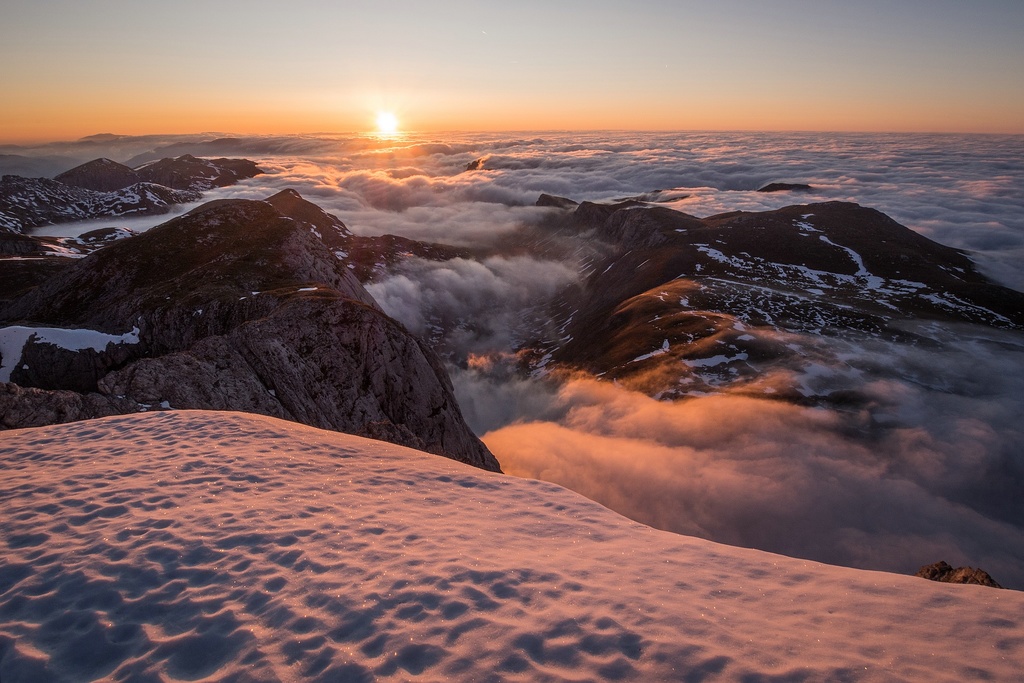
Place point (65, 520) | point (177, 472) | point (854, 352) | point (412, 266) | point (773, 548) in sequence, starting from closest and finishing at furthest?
point (65, 520)
point (177, 472)
point (773, 548)
point (854, 352)
point (412, 266)

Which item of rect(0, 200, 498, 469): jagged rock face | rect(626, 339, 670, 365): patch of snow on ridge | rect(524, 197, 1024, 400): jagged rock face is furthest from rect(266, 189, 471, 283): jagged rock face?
rect(626, 339, 670, 365): patch of snow on ridge

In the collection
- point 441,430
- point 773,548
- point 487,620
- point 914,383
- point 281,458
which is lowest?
point 773,548

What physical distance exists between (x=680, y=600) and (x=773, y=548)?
53807 mm

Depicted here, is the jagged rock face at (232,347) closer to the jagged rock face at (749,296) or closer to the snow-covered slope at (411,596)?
the snow-covered slope at (411,596)

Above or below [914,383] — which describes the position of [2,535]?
above

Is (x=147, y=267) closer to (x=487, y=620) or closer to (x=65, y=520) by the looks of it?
(x=65, y=520)

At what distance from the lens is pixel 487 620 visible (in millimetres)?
9148

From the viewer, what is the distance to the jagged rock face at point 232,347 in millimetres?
30094

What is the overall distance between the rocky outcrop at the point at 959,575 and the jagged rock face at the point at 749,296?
52674mm

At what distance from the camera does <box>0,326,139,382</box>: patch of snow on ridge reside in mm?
38094

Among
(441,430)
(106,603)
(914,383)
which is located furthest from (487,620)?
(914,383)

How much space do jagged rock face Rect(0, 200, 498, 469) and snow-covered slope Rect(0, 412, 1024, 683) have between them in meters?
15.1

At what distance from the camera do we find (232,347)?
3438cm

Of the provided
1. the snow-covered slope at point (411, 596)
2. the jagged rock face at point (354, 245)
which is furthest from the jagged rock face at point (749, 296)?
the jagged rock face at point (354, 245)
